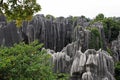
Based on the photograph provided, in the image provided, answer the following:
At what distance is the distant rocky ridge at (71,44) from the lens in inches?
1304

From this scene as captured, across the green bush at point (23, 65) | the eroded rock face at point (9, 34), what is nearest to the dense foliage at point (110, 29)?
the eroded rock face at point (9, 34)

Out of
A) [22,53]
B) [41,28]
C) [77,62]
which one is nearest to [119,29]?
[41,28]

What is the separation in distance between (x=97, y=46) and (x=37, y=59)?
3222 cm

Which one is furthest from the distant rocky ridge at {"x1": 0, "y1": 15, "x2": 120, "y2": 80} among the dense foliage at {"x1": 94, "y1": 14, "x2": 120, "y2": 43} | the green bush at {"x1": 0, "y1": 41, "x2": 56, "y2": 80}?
the green bush at {"x1": 0, "y1": 41, "x2": 56, "y2": 80}

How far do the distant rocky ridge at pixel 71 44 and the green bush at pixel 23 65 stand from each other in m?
14.6

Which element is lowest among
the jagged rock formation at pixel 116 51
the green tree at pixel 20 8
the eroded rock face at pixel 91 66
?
the jagged rock formation at pixel 116 51

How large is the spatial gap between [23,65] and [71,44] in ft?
88.6

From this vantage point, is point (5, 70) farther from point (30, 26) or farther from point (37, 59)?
point (30, 26)

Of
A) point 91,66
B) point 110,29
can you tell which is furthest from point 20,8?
point 110,29

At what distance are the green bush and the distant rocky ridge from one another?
47.8 feet

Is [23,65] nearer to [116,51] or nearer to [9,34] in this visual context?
[116,51]

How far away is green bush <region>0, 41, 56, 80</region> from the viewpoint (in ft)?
49.2

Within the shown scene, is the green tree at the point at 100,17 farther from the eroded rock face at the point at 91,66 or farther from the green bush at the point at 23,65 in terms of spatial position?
the green bush at the point at 23,65

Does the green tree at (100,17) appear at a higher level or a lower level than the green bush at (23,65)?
lower
